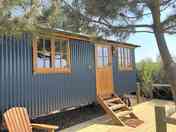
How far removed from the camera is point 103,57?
1039 cm

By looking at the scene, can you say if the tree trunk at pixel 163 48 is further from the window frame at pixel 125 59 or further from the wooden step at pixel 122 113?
the window frame at pixel 125 59

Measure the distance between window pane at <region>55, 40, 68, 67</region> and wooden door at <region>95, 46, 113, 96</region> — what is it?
1919mm

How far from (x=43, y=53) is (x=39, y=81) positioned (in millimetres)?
845

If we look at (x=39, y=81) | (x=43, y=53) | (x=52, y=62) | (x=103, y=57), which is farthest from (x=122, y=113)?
(x=43, y=53)

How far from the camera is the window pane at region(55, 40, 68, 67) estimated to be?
8023mm

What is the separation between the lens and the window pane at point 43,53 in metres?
7.31

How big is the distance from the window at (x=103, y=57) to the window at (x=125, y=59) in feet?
3.78

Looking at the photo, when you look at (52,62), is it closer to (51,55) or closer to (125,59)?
(51,55)

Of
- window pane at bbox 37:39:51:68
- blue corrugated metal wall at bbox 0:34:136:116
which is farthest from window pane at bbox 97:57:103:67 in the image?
window pane at bbox 37:39:51:68

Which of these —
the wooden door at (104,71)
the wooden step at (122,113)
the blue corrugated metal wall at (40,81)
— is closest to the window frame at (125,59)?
the wooden door at (104,71)

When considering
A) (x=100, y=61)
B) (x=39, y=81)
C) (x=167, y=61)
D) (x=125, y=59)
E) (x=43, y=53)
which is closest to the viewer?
(x=167, y=61)

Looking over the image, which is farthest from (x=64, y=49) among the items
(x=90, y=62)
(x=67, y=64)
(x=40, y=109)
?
(x=40, y=109)

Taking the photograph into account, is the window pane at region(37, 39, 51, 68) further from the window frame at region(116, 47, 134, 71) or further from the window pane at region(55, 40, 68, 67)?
the window frame at region(116, 47, 134, 71)

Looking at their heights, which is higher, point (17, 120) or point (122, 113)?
point (17, 120)
